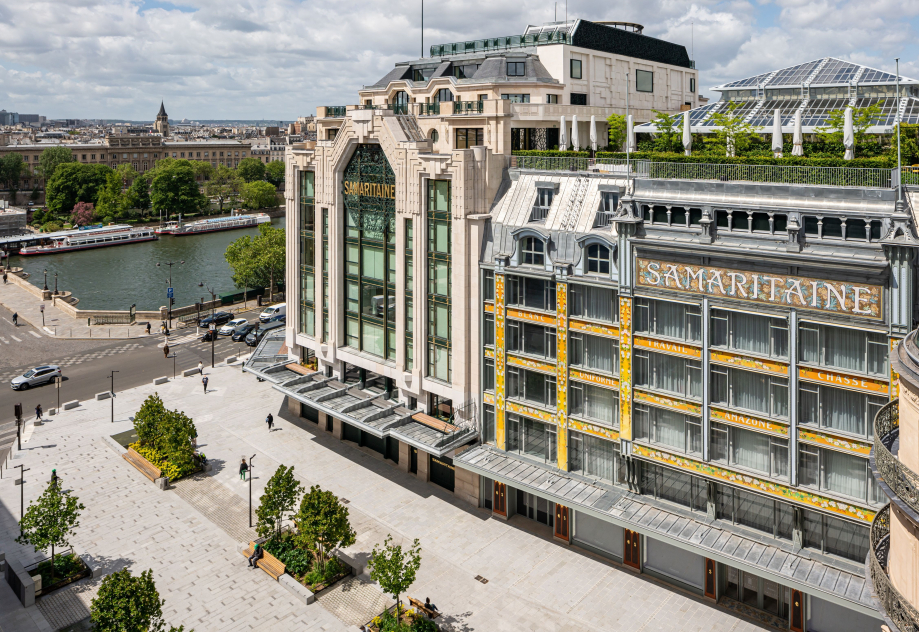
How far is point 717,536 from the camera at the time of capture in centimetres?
3247

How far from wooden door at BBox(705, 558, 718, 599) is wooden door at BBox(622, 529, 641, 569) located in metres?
3.36

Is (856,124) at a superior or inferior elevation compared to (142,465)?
superior

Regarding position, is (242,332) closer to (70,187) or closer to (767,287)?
(767,287)

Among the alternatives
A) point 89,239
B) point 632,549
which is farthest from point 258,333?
point 89,239

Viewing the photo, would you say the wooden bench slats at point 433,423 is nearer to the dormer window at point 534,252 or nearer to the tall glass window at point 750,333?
the dormer window at point 534,252

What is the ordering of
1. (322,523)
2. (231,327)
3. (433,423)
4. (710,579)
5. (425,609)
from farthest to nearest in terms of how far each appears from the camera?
(231,327), (433,423), (322,523), (710,579), (425,609)

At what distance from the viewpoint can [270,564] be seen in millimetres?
37312

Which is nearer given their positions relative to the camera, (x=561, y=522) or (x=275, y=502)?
(x=275, y=502)

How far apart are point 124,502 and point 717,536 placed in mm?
32937

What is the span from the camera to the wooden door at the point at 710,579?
3366 centimetres

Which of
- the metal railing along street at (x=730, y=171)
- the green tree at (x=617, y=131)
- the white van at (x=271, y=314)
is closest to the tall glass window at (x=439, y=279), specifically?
the metal railing along street at (x=730, y=171)

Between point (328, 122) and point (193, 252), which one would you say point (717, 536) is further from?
point (193, 252)

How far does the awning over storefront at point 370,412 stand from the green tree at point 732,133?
76.1ft

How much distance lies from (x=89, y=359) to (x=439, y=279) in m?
46.9
